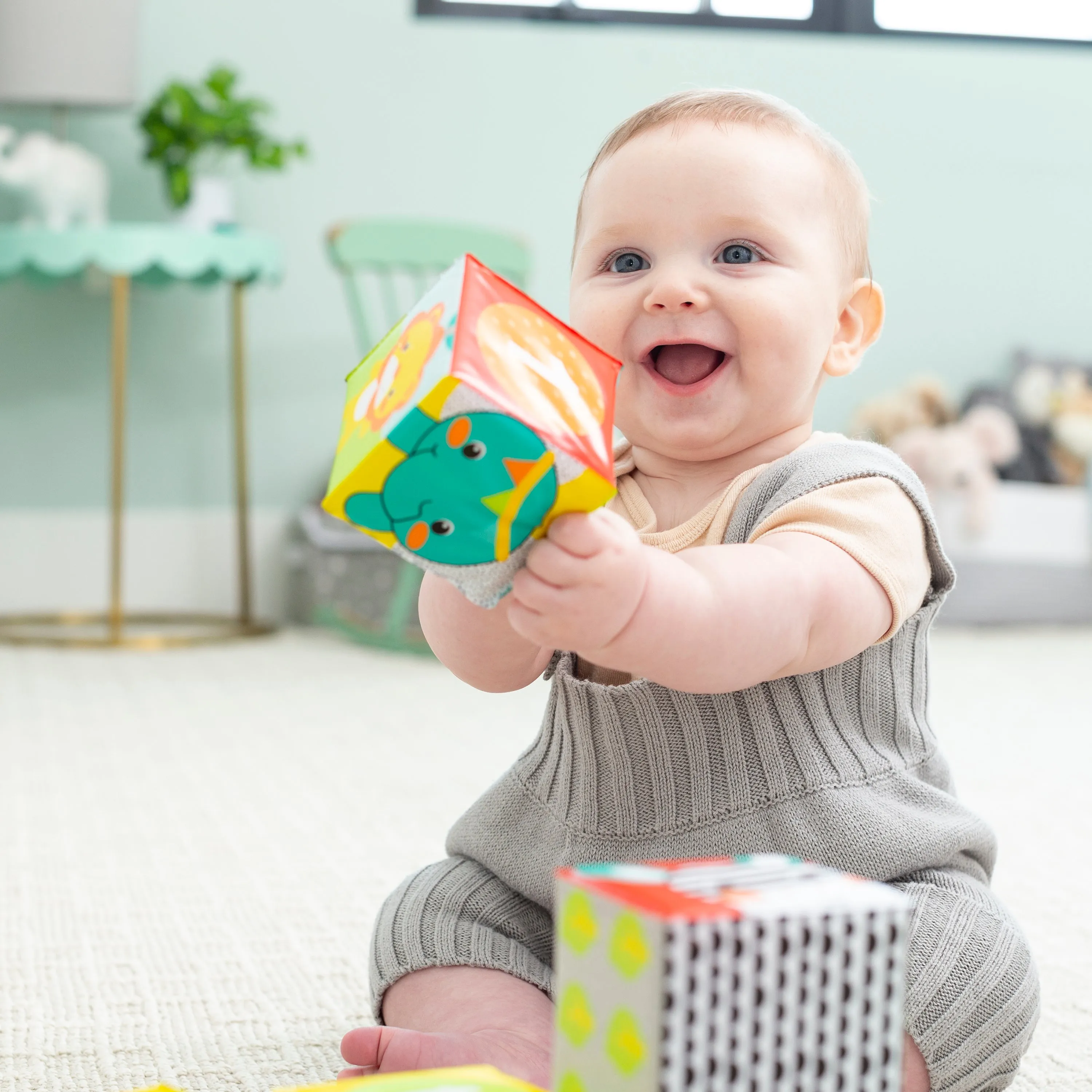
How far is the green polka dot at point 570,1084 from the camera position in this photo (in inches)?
15.3

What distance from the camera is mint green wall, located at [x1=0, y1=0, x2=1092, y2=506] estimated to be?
2.46 m

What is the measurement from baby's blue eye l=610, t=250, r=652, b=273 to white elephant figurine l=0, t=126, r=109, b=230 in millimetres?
1658

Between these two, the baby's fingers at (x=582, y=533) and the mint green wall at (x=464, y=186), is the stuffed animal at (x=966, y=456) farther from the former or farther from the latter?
the baby's fingers at (x=582, y=533)

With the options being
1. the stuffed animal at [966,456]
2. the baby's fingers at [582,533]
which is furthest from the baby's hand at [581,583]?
the stuffed animal at [966,456]

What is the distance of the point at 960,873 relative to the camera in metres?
0.64

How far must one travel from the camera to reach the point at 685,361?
0.66 metres

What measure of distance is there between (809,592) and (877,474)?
0.10 m

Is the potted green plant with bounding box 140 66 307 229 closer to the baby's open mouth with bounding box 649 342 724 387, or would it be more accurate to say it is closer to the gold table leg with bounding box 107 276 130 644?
the gold table leg with bounding box 107 276 130 644

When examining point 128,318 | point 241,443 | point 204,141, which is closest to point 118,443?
point 241,443

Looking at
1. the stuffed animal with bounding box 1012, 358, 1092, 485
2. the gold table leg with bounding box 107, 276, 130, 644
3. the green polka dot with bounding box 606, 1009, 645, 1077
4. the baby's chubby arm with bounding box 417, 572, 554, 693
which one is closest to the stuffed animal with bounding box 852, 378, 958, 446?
the stuffed animal with bounding box 1012, 358, 1092, 485

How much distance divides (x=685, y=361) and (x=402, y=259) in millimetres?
1674

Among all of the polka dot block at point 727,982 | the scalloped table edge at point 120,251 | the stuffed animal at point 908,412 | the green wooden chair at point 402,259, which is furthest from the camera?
the stuffed animal at point 908,412

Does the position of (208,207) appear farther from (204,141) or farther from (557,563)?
(557,563)

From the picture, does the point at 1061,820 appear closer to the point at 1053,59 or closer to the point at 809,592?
the point at 809,592
